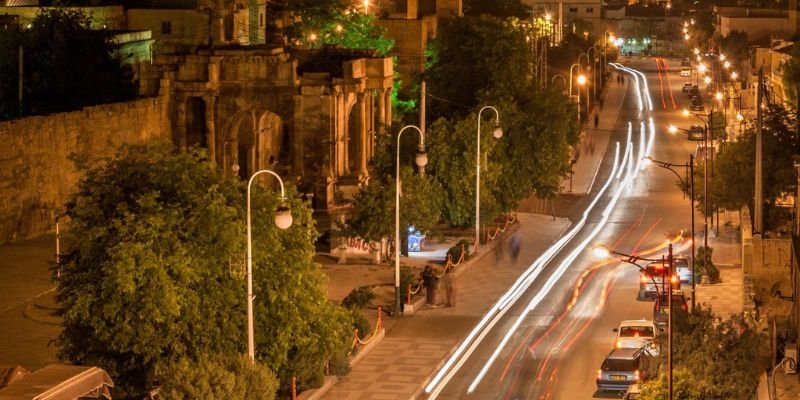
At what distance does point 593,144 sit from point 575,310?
52.6 metres

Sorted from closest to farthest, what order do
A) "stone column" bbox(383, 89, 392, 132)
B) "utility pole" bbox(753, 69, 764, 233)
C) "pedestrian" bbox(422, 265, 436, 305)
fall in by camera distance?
"pedestrian" bbox(422, 265, 436, 305) → "utility pole" bbox(753, 69, 764, 233) → "stone column" bbox(383, 89, 392, 132)

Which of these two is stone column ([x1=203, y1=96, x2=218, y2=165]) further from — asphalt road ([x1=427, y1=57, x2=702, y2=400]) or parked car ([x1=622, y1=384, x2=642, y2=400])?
parked car ([x1=622, y1=384, x2=642, y2=400])

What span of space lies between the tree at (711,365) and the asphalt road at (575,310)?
3.34 meters

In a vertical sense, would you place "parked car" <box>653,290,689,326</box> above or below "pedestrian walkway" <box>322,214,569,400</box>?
above

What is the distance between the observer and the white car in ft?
135

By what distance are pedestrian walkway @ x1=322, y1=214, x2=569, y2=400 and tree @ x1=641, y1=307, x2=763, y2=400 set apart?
6.61 metres

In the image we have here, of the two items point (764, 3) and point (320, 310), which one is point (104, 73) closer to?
point (320, 310)

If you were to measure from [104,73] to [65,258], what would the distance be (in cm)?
3470

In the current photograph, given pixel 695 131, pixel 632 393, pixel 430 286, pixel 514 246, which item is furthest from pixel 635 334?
pixel 695 131

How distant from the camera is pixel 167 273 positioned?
32438 mm

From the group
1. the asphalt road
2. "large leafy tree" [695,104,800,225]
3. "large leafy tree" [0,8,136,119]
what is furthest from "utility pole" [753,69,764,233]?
"large leafy tree" [0,8,136,119]

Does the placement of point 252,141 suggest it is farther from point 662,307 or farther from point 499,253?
point 662,307

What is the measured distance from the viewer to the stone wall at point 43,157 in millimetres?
50031

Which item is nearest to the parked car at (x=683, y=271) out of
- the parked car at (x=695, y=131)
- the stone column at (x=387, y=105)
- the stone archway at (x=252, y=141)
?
the parked car at (x=695, y=131)
